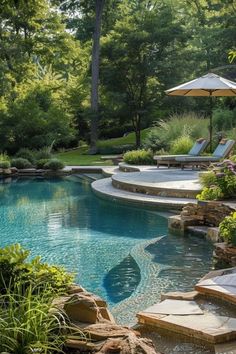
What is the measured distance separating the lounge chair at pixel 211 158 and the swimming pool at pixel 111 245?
305 centimetres

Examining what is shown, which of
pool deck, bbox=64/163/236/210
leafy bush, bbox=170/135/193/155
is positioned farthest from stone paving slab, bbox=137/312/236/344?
leafy bush, bbox=170/135/193/155

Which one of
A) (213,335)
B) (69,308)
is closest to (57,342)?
(69,308)

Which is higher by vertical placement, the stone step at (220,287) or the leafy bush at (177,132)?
the leafy bush at (177,132)

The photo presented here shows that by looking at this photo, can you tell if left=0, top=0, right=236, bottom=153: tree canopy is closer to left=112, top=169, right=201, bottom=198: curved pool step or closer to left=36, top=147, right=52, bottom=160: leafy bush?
left=36, top=147, right=52, bottom=160: leafy bush

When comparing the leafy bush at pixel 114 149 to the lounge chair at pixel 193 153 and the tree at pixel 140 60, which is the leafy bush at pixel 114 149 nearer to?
the tree at pixel 140 60

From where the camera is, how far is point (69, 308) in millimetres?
3332

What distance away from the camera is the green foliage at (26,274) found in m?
3.51

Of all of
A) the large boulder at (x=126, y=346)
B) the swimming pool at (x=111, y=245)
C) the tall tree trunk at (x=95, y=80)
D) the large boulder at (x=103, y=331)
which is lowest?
Answer: the swimming pool at (x=111, y=245)

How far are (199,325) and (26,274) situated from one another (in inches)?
47.8

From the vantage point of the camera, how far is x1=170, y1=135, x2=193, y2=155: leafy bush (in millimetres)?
16375

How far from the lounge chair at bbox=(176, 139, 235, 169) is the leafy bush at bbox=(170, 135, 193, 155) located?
1.99 metres

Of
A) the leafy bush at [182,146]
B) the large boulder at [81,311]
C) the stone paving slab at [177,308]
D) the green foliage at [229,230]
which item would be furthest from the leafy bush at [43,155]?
the large boulder at [81,311]

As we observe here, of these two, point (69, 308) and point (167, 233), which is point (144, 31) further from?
point (69, 308)

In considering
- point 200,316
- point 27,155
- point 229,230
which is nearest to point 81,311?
point 200,316
